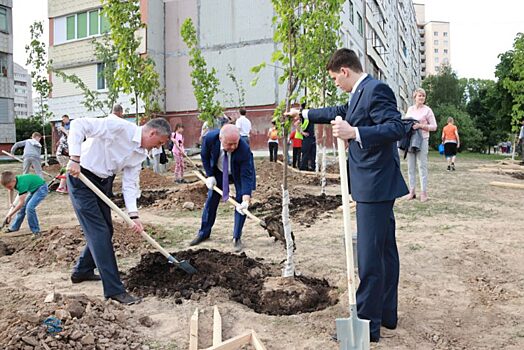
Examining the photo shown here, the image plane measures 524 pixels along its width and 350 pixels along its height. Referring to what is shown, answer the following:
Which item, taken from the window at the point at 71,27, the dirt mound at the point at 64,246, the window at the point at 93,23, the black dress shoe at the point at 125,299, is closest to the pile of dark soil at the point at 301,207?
the dirt mound at the point at 64,246

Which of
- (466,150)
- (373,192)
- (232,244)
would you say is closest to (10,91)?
(232,244)

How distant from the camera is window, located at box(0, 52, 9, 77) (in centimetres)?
3084

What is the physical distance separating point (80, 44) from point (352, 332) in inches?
1113

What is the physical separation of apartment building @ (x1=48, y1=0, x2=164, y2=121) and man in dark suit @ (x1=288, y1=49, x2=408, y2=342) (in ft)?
77.8

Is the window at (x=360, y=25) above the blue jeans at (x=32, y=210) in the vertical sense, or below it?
above

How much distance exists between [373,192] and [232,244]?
350cm

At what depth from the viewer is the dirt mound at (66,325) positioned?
3.04 meters

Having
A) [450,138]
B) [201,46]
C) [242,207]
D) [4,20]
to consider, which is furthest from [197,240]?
[4,20]

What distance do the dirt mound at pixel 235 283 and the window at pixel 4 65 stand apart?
101 ft

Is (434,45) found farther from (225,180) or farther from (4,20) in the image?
(225,180)

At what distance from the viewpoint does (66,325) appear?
127 inches

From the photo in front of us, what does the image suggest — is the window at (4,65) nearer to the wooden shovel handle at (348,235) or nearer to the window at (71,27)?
the window at (71,27)

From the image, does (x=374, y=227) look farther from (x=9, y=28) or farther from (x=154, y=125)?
(x=9, y=28)

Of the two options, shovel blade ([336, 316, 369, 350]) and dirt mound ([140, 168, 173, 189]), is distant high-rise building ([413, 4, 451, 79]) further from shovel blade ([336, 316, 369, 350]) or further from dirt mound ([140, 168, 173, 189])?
shovel blade ([336, 316, 369, 350])
